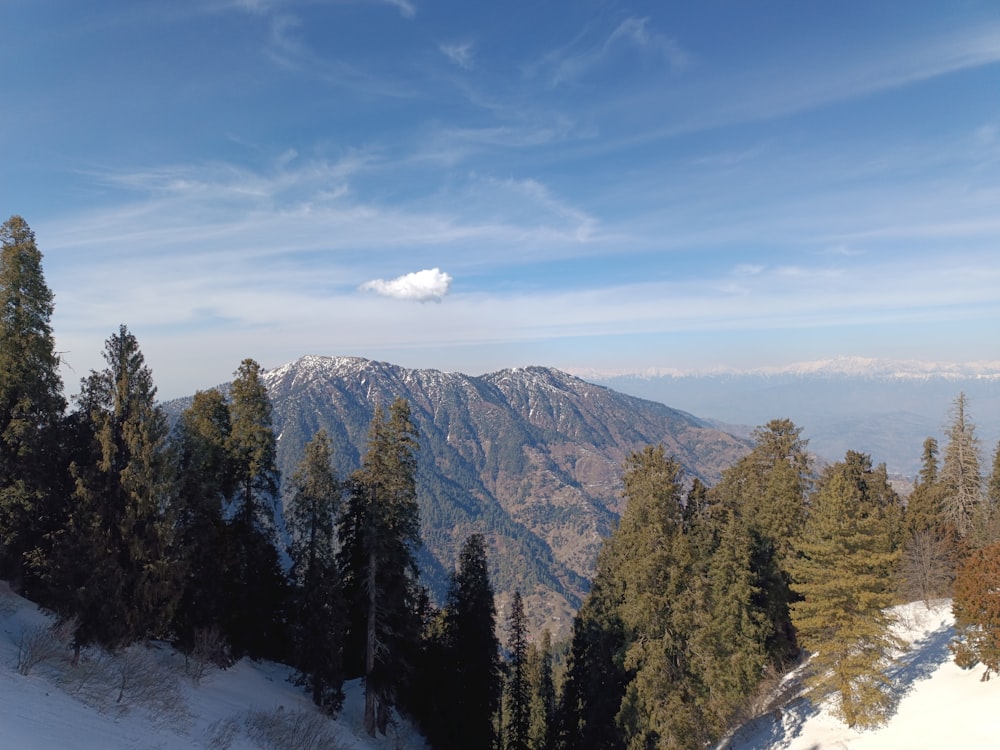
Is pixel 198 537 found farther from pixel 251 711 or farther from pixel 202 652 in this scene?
pixel 251 711

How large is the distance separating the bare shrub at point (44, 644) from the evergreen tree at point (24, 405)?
436 centimetres

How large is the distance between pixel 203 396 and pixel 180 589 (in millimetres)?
10903

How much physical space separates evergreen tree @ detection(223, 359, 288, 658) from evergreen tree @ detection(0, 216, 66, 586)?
7.01m

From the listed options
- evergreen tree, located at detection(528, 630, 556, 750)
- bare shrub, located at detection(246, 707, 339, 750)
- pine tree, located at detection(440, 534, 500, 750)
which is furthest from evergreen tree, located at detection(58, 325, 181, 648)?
evergreen tree, located at detection(528, 630, 556, 750)

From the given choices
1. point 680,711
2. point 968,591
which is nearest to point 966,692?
point 968,591

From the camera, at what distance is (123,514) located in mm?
17047

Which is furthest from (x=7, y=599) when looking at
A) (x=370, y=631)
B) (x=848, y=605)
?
(x=848, y=605)

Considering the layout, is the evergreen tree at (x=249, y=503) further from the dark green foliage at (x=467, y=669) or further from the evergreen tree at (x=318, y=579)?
the dark green foliage at (x=467, y=669)

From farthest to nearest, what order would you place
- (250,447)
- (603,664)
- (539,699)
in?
(539,699) < (603,664) < (250,447)

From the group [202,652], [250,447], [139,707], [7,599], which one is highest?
[250,447]

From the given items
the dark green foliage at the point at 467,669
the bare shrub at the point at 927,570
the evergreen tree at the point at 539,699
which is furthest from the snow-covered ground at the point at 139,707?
the evergreen tree at the point at 539,699

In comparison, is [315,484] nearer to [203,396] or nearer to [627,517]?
[203,396]

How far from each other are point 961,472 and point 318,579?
45062mm

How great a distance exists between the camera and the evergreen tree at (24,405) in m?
19.5
